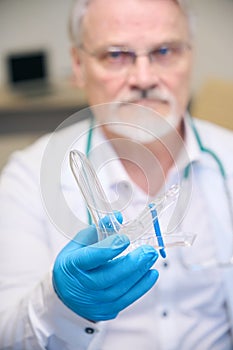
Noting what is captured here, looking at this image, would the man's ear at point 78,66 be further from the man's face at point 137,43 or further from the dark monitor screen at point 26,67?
the dark monitor screen at point 26,67

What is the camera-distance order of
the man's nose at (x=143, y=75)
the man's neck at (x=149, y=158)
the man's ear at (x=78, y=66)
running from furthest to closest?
1. the man's ear at (x=78, y=66)
2. the man's nose at (x=143, y=75)
3. the man's neck at (x=149, y=158)

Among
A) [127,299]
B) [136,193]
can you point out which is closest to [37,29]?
[136,193]

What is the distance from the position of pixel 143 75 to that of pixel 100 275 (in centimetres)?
44

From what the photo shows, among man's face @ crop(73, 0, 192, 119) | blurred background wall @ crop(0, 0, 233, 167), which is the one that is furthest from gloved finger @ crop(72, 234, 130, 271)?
blurred background wall @ crop(0, 0, 233, 167)

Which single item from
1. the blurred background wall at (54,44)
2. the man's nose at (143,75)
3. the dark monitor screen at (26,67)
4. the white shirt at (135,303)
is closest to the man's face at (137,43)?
the man's nose at (143,75)

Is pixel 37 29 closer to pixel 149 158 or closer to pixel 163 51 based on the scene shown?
pixel 163 51

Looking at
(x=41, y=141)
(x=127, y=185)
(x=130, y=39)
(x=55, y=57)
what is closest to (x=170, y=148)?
(x=127, y=185)

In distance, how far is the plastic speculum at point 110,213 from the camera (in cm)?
73

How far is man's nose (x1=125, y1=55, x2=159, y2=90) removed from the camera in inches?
40.5

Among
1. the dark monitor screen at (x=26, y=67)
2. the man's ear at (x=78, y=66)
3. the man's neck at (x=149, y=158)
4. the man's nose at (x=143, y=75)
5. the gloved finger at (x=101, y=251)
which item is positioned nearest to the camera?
the gloved finger at (x=101, y=251)

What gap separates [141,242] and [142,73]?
40 cm

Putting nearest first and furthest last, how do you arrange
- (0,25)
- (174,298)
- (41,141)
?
(174,298), (41,141), (0,25)

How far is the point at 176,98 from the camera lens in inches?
42.2

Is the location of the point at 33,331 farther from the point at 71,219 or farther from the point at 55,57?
the point at 55,57
